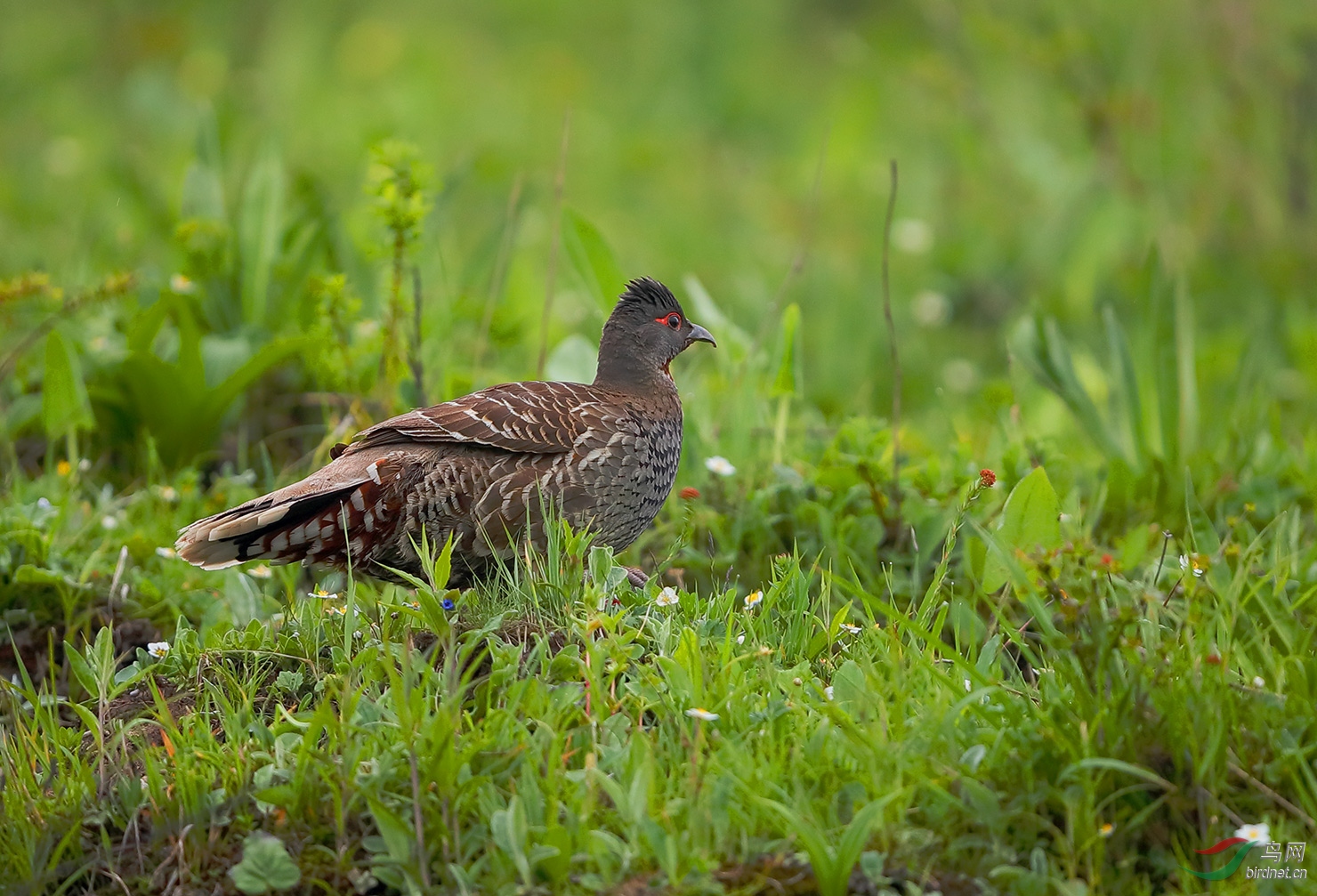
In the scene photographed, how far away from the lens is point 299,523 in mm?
3932

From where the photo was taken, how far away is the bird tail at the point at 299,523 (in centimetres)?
381

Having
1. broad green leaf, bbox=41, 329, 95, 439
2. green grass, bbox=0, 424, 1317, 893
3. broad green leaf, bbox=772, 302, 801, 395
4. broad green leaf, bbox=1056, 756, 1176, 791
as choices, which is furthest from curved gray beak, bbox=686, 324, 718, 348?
broad green leaf, bbox=1056, 756, 1176, 791

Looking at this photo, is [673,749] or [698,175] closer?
[673,749]

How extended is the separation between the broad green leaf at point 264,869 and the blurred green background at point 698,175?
276cm

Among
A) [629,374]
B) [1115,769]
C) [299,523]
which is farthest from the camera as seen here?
[629,374]

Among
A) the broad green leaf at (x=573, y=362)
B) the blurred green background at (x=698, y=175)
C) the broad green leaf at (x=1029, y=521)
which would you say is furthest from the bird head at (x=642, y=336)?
the broad green leaf at (x=1029, y=521)

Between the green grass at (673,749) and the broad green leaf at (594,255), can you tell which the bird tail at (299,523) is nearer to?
the green grass at (673,749)

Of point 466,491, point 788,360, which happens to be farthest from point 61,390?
point 788,360

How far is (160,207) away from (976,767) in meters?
5.57

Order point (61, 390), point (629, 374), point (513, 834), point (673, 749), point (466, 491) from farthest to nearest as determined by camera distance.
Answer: point (61, 390) < point (629, 374) < point (466, 491) < point (673, 749) < point (513, 834)

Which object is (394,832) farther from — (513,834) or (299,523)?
(299,523)

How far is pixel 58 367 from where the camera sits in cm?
490

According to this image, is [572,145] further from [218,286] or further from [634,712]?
[634,712]

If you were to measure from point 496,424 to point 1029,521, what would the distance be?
161 centimetres
